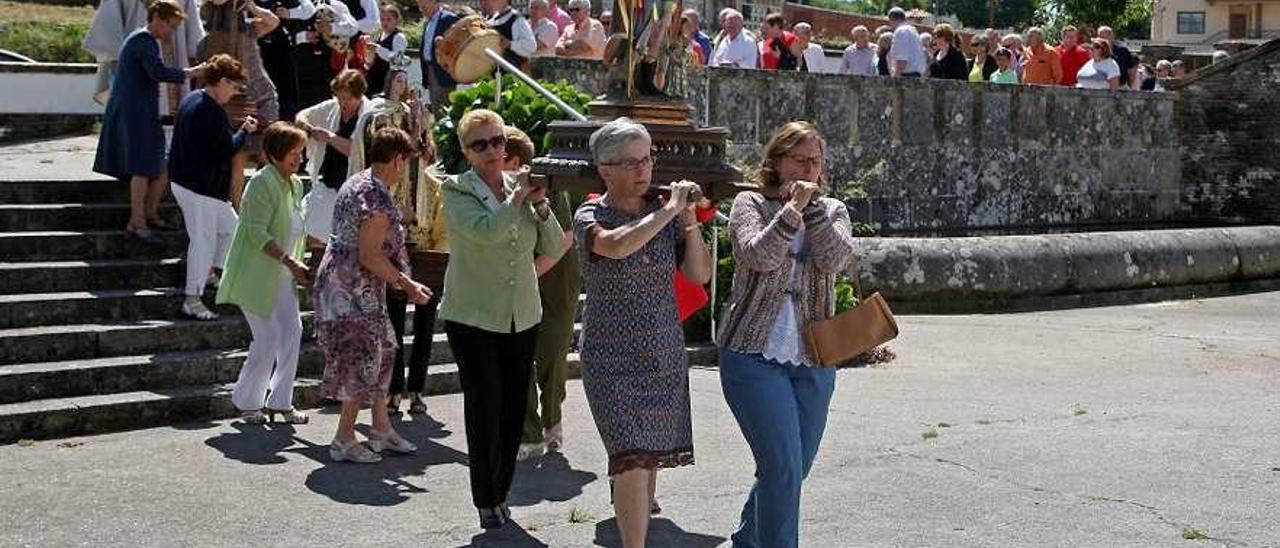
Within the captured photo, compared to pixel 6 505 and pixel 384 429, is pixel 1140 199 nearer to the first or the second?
pixel 384 429

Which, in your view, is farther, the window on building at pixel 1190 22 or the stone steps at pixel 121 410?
the window on building at pixel 1190 22

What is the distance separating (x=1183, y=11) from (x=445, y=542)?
9247 centimetres

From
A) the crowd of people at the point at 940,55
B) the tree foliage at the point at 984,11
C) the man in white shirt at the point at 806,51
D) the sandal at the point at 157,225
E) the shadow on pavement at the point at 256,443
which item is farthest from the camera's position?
the tree foliage at the point at 984,11

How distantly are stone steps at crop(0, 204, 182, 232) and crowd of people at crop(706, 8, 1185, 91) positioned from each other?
7.98m

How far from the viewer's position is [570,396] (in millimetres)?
10367

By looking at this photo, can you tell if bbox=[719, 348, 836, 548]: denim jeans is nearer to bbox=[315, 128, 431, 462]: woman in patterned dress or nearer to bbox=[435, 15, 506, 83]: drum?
bbox=[315, 128, 431, 462]: woman in patterned dress

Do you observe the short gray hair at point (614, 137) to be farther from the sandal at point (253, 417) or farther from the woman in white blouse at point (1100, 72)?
the woman in white blouse at point (1100, 72)

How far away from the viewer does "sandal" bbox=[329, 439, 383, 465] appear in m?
8.53

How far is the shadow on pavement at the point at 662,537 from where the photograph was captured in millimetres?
7133

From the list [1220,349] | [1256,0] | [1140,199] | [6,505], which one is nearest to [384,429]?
[6,505]

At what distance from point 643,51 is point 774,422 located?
1.97 metres

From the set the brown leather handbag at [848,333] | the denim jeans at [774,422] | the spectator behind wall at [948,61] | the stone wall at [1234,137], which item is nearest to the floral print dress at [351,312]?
the denim jeans at [774,422]

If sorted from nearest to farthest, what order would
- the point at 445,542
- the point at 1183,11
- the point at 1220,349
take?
the point at 445,542, the point at 1220,349, the point at 1183,11

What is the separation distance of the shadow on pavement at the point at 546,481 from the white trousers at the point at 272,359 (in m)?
1.43
